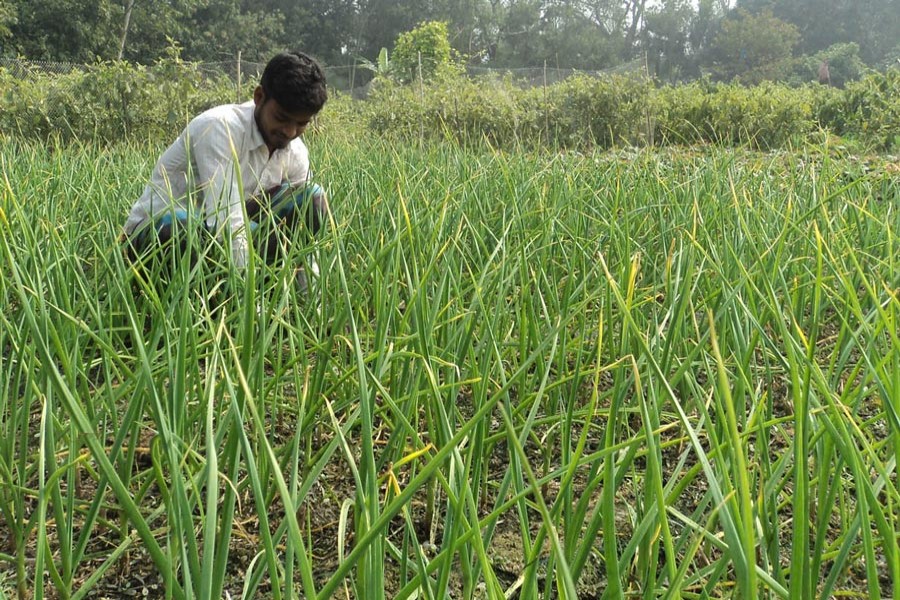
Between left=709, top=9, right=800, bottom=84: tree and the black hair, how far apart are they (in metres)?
35.2

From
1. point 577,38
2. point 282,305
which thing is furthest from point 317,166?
point 577,38

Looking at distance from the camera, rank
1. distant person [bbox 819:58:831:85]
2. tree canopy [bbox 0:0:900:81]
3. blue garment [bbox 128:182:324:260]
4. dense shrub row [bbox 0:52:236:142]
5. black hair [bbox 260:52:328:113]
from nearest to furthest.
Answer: blue garment [bbox 128:182:324:260] → black hair [bbox 260:52:328:113] → dense shrub row [bbox 0:52:236:142] → distant person [bbox 819:58:831:85] → tree canopy [bbox 0:0:900:81]

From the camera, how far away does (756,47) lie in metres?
34.7

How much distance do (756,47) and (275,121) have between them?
37.7 m

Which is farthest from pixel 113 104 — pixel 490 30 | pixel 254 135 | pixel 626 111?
pixel 490 30

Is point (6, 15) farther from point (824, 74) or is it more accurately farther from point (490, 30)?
point (490, 30)

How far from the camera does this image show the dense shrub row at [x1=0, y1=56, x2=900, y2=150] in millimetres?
5957

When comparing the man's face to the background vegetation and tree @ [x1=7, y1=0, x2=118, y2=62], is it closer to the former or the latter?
the background vegetation

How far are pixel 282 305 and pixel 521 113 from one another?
6317 mm

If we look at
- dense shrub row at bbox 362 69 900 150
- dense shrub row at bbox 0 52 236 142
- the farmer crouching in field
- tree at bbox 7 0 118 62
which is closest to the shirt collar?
the farmer crouching in field

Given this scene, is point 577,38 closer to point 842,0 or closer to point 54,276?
point 842,0

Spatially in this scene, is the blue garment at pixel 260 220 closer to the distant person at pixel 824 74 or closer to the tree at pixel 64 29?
the distant person at pixel 824 74

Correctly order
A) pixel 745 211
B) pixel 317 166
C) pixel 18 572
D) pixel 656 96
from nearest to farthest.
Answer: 1. pixel 18 572
2. pixel 745 211
3. pixel 317 166
4. pixel 656 96

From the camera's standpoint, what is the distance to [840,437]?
1.91 feet
